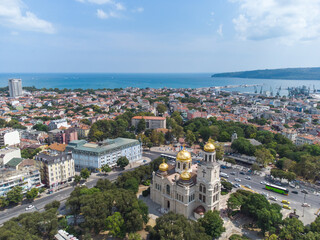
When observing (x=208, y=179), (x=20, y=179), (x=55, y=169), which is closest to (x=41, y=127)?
(x=55, y=169)

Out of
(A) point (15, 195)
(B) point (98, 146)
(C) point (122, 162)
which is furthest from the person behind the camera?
(B) point (98, 146)

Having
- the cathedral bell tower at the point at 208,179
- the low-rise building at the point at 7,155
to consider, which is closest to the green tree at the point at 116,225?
the cathedral bell tower at the point at 208,179

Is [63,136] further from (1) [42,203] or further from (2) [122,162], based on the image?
(1) [42,203]

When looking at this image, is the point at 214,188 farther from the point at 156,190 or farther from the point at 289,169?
the point at 289,169

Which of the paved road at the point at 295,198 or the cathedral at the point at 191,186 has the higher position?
the cathedral at the point at 191,186

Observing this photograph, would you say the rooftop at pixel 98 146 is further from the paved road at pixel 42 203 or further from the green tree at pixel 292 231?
the green tree at pixel 292 231

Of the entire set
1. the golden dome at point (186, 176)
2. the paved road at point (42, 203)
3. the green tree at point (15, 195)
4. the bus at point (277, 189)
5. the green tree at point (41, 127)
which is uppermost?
the golden dome at point (186, 176)

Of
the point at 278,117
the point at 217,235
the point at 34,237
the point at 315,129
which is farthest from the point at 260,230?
the point at 278,117
